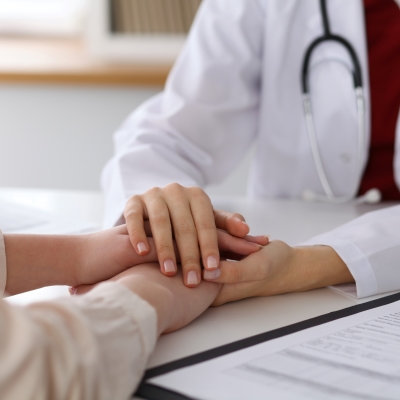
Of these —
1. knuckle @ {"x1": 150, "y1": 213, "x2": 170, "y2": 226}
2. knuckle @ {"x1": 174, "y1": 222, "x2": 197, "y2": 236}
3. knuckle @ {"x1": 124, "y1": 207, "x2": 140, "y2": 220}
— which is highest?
knuckle @ {"x1": 124, "y1": 207, "x2": 140, "y2": 220}

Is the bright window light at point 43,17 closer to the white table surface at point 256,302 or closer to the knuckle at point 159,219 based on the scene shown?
the white table surface at point 256,302

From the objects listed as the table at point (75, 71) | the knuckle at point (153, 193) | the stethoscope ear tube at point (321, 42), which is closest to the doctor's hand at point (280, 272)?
the knuckle at point (153, 193)

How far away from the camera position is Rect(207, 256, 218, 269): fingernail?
0.55m

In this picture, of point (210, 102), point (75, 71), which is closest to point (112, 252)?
point (210, 102)

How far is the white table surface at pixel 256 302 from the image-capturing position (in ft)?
1.53

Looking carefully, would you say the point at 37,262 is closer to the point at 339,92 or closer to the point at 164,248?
the point at 164,248

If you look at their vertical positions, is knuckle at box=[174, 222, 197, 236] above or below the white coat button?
above

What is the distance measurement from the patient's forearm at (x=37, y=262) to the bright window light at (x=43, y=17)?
1641mm

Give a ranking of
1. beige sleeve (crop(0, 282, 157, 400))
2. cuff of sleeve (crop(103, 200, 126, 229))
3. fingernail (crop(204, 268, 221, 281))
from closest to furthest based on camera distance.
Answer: beige sleeve (crop(0, 282, 157, 400))
fingernail (crop(204, 268, 221, 281))
cuff of sleeve (crop(103, 200, 126, 229))

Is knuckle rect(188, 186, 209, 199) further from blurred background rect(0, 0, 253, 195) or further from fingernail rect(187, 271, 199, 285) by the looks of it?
blurred background rect(0, 0, 253, 195)

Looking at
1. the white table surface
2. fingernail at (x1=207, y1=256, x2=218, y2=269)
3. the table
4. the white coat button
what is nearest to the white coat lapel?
the white coat button

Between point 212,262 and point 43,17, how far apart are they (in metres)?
1.78

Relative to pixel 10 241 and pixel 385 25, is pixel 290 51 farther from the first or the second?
pixel 10 241

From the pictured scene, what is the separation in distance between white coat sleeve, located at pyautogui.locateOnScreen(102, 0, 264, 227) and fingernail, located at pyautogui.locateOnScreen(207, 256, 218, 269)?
1.53ft
